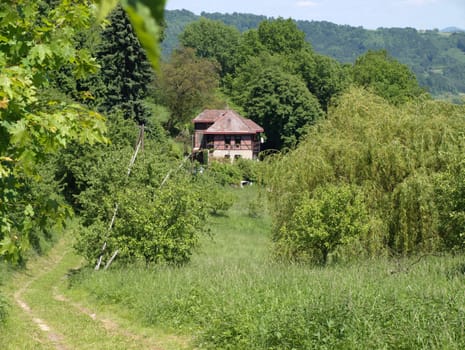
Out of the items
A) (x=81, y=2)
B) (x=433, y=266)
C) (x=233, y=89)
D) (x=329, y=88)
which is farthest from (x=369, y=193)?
(x=233, y=89)

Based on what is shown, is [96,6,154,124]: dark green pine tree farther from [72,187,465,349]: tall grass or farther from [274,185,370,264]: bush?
[72,187,465,349]: tall grass

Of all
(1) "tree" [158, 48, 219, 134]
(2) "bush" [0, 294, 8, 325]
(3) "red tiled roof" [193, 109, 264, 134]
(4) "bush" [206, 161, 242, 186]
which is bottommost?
(4) "bush" [206, 161, 242, 186]

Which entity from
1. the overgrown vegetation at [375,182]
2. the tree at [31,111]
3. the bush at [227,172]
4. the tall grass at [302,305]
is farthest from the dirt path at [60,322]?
the bush at [227,172]

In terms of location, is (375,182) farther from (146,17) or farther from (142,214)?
(146,17)

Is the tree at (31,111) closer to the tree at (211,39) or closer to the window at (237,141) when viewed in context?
the window at (237,141)

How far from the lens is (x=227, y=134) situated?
214 ft

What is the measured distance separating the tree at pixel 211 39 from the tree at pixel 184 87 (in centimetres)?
4195

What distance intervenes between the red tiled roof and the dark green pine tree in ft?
69.4

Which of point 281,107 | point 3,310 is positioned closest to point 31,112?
point 3,310

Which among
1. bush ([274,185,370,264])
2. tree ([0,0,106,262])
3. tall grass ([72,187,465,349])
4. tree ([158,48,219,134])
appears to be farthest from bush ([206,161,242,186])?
tree ([0,0,106,262])

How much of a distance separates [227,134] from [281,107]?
21.2 feet

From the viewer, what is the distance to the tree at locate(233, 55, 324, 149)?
209ft

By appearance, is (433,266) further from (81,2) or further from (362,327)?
(81,2)

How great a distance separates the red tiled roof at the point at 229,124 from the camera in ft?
210
